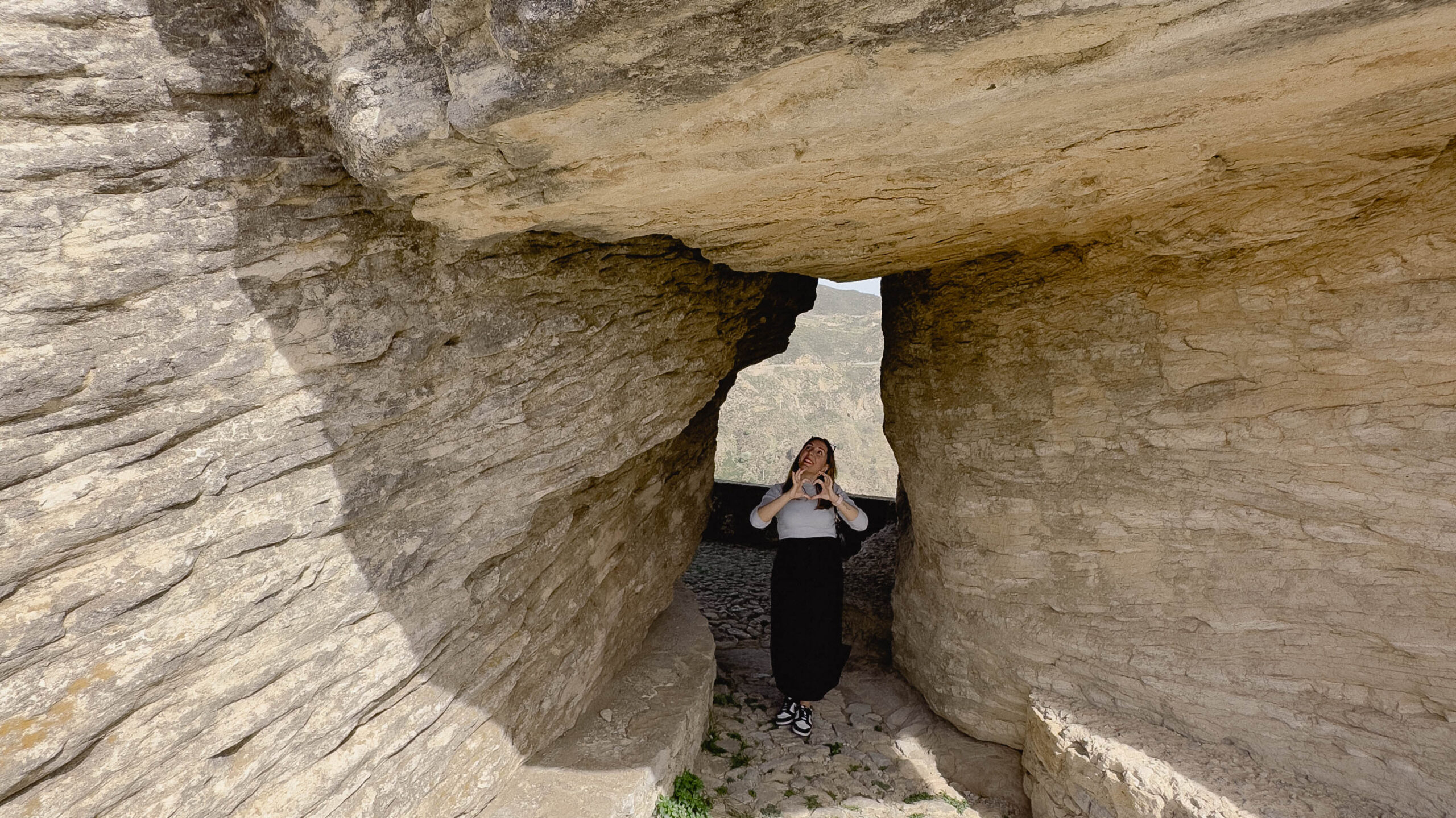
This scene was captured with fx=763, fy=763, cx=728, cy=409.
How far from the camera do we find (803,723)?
16.9 ft

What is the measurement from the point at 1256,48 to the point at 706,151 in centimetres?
159

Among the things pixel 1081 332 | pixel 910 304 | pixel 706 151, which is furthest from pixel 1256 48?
pixel 910 304

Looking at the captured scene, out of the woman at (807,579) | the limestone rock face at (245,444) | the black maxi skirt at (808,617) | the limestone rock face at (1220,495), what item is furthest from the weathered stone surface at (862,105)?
the black maxi skirt at (808,617)

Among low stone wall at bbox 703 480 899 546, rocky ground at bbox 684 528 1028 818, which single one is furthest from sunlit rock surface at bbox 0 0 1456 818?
low stone wall at bbox 703 480 899 546

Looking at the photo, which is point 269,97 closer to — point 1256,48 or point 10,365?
point 10,365

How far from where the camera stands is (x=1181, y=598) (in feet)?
13.4

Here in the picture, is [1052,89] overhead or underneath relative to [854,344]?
overhead

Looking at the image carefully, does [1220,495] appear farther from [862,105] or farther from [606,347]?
[606,347]

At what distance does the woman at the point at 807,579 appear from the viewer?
5008 millimetres

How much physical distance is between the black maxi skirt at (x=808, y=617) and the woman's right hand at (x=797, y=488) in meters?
0.33

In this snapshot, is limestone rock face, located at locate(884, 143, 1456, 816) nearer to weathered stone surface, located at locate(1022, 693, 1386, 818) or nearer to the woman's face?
weathered stone surface, located at locate(1022, 693, 1386, 818)

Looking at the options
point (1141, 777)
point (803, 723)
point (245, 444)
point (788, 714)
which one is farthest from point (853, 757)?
point (245, 444)

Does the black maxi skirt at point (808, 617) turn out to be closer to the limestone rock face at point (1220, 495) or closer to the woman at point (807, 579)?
the woman at point (807, 579)

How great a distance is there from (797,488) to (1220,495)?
7.62 ft
